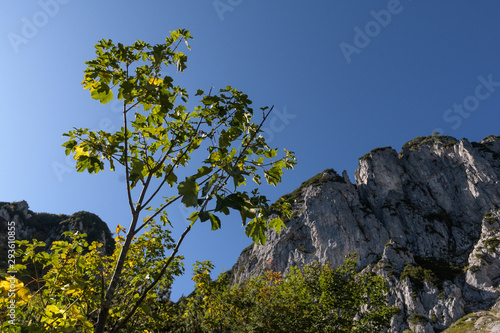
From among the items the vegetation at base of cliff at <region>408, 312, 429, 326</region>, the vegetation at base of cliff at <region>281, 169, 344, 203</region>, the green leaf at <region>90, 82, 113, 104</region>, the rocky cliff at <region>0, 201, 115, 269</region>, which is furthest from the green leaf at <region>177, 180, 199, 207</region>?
the vegetation at base of cliff at <region>281, 169, 344, 203</region>

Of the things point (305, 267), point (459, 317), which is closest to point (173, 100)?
point (305, 267)

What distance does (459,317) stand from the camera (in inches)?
1753

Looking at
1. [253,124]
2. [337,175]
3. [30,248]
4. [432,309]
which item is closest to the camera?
[253,124]

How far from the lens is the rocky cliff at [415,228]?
4906 centimetres

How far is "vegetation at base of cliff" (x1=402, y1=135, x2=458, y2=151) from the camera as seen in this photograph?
246 ft

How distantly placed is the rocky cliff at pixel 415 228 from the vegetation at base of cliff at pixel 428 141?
1.26ft

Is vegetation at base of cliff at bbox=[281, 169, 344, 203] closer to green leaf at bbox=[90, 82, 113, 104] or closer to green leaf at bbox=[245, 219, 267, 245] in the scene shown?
green leaf at bbox=[90, 82, 113, 104]

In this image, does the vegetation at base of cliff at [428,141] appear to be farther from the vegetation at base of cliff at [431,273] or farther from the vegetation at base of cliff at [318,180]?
the vegetation at base of cliff at [431,273]

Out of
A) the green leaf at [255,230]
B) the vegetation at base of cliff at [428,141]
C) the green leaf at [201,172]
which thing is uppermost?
the vegetation at base of cliff at [428,141]

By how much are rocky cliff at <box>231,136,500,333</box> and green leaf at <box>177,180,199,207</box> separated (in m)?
54.0

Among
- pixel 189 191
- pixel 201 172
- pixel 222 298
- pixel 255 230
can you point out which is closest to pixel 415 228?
pixel 222 298

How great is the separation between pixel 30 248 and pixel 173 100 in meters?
1.92

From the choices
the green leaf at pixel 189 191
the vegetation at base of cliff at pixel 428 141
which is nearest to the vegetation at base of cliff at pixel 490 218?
the vegetation at base of cliff at pixel 428 141

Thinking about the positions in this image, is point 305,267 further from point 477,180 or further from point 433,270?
point 477,180
